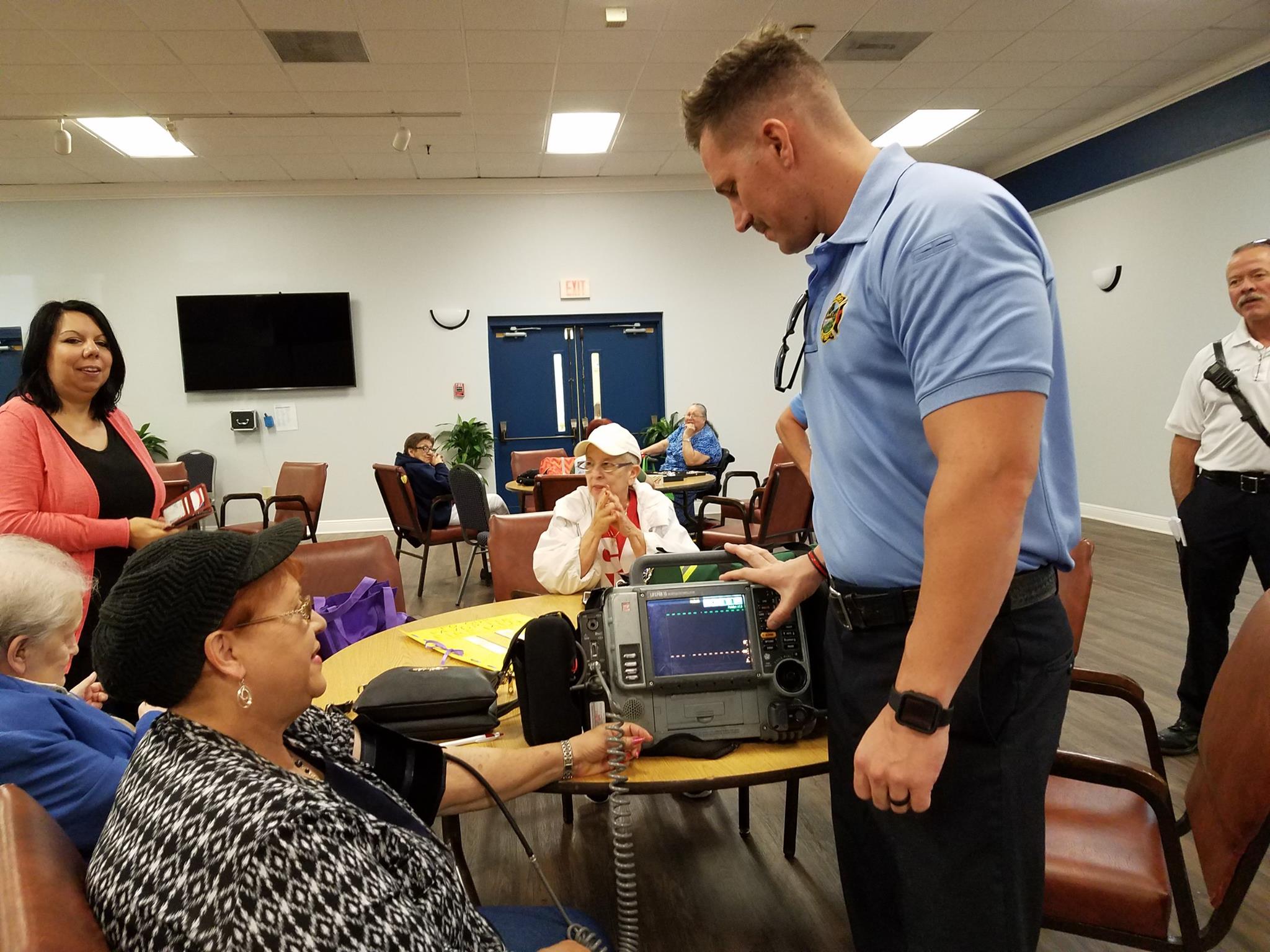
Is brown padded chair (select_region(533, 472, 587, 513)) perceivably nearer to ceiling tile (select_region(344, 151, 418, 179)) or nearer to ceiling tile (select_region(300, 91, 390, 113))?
ceiling tile (select_region(300, 91, 390, 113))

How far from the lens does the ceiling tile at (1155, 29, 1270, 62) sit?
5465 millimetres

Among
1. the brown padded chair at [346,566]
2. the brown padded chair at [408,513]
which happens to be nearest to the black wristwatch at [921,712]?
the brown padded chair at [346,566]

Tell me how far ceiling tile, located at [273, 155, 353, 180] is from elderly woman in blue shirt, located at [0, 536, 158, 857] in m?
6.61

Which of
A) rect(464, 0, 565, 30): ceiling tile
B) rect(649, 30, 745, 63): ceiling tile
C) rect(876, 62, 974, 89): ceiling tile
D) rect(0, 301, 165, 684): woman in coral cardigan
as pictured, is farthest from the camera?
rect(876, 62, 974, 89): ceiling tile

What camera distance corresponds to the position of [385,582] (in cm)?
253

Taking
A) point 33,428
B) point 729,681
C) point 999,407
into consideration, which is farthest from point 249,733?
point 33,428

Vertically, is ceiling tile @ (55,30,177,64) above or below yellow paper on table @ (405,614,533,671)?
above

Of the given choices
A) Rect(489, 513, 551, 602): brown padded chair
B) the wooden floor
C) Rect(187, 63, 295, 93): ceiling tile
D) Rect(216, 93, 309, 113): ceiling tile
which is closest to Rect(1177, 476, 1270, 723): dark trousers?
the wooden floor

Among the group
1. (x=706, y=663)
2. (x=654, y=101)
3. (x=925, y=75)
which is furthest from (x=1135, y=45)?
(x=706, y=663)

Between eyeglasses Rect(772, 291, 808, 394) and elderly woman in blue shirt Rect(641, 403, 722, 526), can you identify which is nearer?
eyeglasses Rect(772, 291, 808, 394)

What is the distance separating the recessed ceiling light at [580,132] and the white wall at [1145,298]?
4.28 m

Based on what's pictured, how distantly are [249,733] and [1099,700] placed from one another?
3.32 meters

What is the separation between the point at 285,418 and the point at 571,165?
3.95 meters

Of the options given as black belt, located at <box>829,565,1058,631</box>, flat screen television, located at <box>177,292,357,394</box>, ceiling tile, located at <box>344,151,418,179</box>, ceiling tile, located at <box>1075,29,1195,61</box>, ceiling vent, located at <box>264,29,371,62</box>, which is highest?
ceiling tile, located at <box>344,151,418,179</box>
